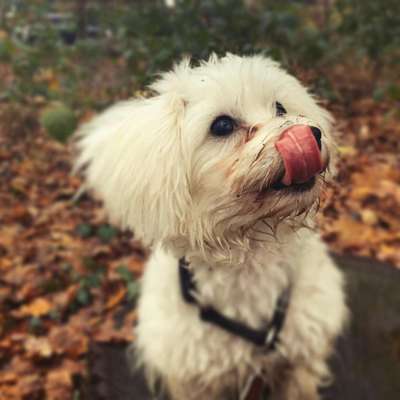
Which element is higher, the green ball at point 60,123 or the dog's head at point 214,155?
the dog's head at point 214,155

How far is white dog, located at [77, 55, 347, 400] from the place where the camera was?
3.70 feet

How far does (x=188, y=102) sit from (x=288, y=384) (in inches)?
44.5

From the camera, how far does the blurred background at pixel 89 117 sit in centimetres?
211

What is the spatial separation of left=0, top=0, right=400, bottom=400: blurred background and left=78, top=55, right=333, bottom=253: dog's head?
0.68 ft

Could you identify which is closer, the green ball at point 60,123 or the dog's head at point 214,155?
the dog's head at point 214,155

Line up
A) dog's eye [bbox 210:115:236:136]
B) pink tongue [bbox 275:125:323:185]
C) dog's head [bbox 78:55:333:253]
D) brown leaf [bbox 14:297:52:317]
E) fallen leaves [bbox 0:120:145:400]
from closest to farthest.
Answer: pink tongue [bbox 275:125:323:185] → dog's head [bbox 78:55:333:253] → dog's eye [bbox 210:115:236:136] → fallen leaves [bbox 0:120:145:400] → brown leaf [bbox 14:297:52:317]

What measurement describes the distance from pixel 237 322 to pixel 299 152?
0.76 meters

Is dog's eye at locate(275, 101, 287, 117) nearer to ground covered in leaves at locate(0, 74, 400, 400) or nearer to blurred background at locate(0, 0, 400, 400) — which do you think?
blurred background at locate(0, 0, 400, 400)

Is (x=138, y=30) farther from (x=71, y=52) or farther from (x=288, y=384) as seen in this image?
(x=288, y=384)

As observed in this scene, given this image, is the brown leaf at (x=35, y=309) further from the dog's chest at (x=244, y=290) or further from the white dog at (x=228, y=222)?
the dog's chest at (x=244, y=290)

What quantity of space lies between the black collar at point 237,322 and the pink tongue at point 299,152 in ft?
2.09

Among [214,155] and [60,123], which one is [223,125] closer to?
[214,155]

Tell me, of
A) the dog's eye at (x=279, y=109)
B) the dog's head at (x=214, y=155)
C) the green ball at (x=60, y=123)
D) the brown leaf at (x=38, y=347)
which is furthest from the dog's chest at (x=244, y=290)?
the green ball at (x=60, y=123)

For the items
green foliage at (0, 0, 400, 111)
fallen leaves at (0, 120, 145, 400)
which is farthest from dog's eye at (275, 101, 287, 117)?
fallen leaves at (0, 120, 145, 400)
